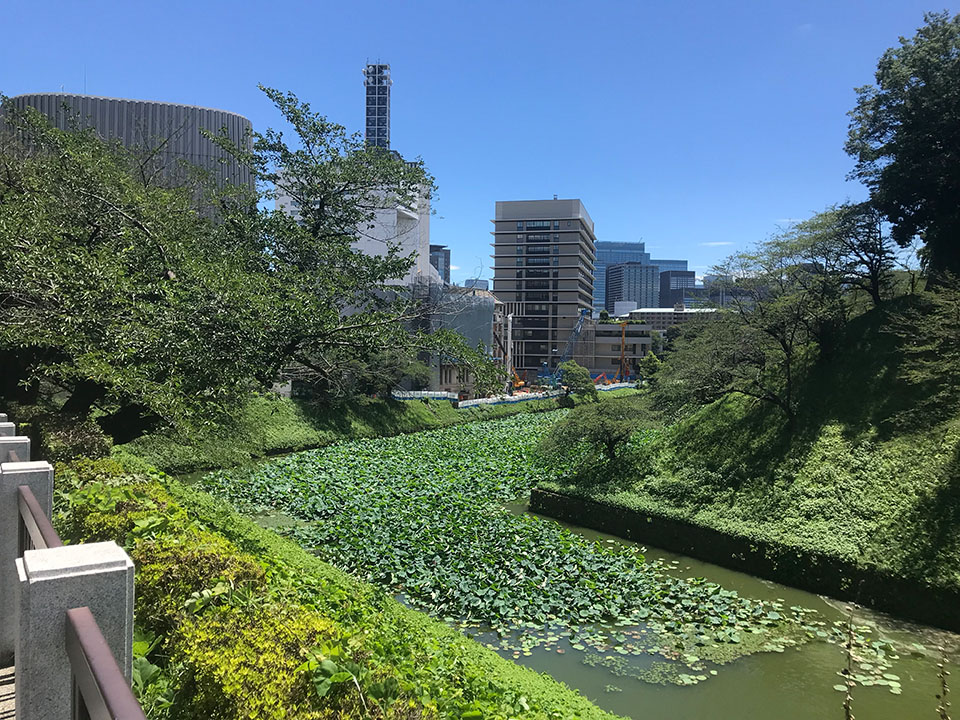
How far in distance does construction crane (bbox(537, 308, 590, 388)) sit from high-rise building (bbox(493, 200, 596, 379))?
3.82 meters

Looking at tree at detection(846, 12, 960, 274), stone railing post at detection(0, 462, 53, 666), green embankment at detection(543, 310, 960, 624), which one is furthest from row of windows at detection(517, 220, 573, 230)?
stone railing post at detection(0, 462, 53, 666)

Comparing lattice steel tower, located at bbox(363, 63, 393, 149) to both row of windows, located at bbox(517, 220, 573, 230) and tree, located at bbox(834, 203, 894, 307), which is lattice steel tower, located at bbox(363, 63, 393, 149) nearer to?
row of windows, located at bbox(517, 220, 573, 230)

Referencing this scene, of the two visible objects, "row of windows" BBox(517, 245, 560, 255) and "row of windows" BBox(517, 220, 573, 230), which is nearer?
"row of windows" BBox(517, 245, 560, 255)

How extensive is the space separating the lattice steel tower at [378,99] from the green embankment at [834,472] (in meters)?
86.3

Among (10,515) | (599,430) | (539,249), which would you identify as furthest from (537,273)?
(10,515)

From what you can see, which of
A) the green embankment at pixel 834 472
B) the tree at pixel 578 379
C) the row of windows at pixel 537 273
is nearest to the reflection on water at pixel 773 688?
the green embankment at pixel 834 472

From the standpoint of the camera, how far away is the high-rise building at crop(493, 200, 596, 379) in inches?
3146

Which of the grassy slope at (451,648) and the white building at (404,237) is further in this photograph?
the white building at (404,237)

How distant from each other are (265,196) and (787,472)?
43.6 ft

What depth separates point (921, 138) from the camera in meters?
18.0

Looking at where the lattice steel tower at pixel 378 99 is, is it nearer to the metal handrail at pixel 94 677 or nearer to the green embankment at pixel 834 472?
the green embankment at pixel 834 472

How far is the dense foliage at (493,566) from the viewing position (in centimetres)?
907

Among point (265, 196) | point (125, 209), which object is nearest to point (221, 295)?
point (125, 209)

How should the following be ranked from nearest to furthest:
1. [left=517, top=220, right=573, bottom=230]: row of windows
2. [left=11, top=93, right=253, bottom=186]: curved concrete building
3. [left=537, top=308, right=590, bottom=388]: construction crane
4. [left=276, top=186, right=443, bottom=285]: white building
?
[left=11, top=93, right=253, bottom=186]: curved concrete building
[left=276, top=186, right=443, bottom=285]: white building
[left=537, top=308, right=590, bottom=388]: construction crane
[left=517, top=220, right=573, bottom=230]: row of windows
